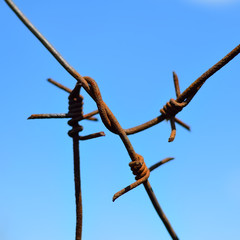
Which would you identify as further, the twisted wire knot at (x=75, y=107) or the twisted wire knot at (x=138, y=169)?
the twisted wire knot at (x=75, y=107)

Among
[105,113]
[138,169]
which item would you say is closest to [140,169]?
[138,169]

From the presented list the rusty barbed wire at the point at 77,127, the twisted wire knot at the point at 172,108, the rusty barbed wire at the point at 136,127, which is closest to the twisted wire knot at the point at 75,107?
the rusty barbed wire at the point at 77,127

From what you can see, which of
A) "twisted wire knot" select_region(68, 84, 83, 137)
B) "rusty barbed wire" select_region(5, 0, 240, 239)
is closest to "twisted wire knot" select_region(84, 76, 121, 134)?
"rusty barbed wire" select_region(5, 0, 240, 239)

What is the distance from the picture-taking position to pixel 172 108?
1114mm

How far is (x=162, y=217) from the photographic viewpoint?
1065 mm

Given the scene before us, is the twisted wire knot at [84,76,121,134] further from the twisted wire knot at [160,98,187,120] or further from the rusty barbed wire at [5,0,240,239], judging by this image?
the twisted wire knot at [160,98,187,120]

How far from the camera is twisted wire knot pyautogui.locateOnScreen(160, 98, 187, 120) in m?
1.11

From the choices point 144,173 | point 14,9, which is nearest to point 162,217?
point 144,173

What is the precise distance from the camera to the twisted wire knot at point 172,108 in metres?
1.11

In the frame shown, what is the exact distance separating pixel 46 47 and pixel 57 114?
22 centimetres

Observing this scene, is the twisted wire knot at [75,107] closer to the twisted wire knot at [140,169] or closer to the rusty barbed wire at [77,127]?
the rusty barbed wire at [77,127]

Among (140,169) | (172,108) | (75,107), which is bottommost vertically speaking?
(140,169)

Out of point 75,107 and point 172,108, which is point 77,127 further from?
point 172,108

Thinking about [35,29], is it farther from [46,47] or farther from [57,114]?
[57,114]
